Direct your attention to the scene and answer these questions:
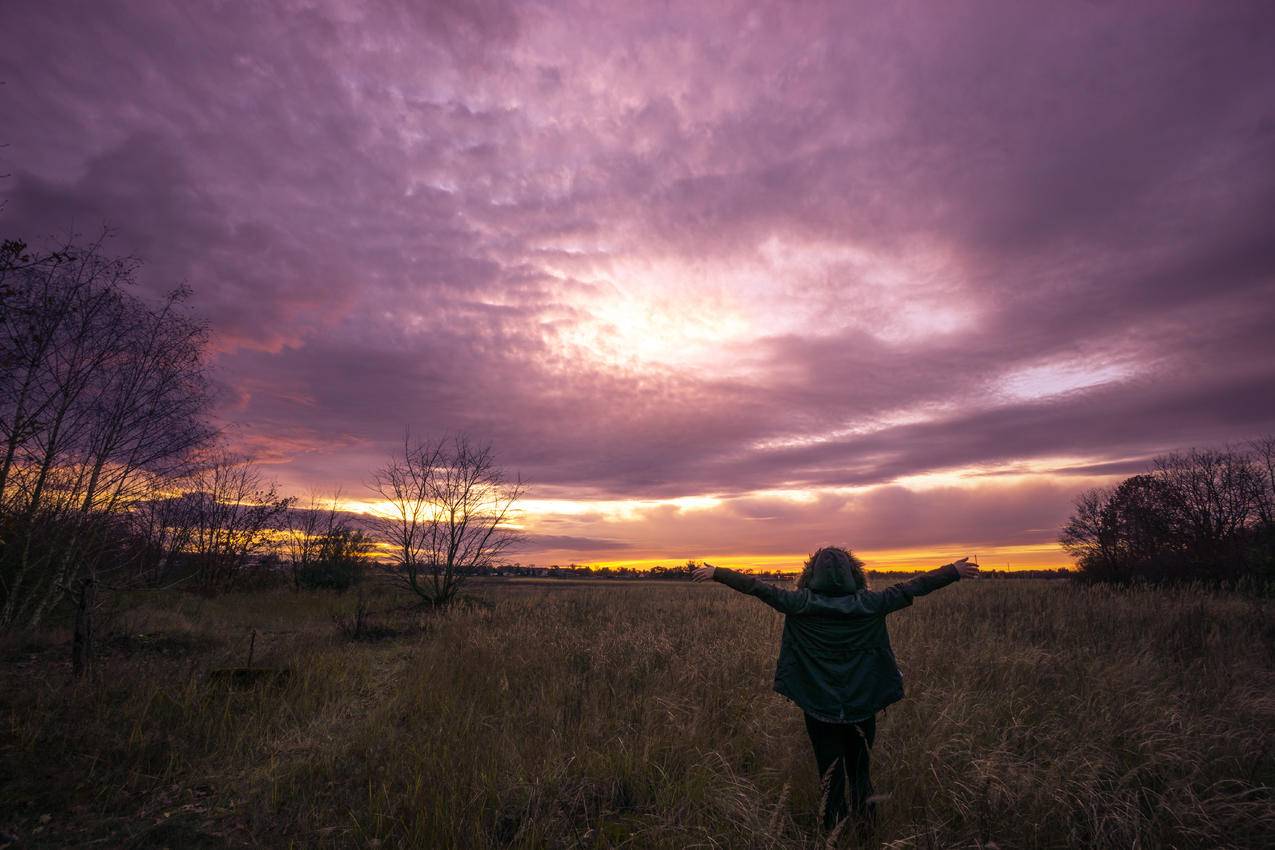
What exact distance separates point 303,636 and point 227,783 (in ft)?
29.6

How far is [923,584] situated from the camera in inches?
175

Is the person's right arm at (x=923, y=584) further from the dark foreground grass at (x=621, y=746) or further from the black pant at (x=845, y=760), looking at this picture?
the dark foreground grass at (x=621, y=746)

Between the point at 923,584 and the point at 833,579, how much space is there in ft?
2.28

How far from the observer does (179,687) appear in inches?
303

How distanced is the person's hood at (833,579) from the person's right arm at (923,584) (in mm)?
236

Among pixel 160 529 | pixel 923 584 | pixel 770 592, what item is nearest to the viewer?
pixel 923 584

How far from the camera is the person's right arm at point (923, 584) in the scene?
4387mm

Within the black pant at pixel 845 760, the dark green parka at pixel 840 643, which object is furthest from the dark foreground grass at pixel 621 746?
the dark green parka at pixel 840 643

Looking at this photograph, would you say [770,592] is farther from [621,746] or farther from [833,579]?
[621,746]

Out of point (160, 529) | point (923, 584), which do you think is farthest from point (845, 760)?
point (160, 529)

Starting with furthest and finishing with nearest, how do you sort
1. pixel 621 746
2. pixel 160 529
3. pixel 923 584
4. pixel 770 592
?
pixel 160 529
pixel 621 746
pixel 770 592
pixel 923 584

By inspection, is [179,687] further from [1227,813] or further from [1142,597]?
[1142,597]

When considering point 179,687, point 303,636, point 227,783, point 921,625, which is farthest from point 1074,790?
point 303,636

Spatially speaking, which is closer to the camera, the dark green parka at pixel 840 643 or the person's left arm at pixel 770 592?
the dark green parka at pixel 840 643
